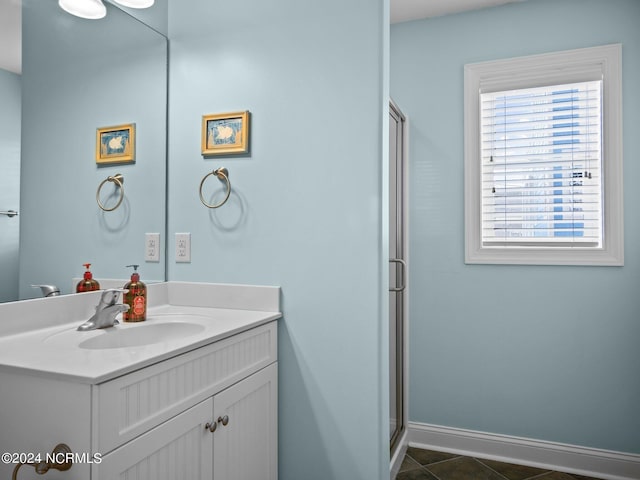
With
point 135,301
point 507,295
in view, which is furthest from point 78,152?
point 507,295

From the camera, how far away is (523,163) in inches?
98.6

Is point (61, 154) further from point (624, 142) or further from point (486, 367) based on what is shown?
point (624, 142)

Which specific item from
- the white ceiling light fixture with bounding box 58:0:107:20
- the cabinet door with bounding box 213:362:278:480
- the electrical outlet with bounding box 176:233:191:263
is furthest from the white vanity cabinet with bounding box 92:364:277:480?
the white ceiling light fixture with bounding box 58:0:107:20

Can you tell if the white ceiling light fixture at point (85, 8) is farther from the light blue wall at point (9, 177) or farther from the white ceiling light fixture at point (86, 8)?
the light blue wall at point (9, 177)

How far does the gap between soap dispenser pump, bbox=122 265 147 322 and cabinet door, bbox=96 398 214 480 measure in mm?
493

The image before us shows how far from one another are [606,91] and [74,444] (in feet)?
8.88

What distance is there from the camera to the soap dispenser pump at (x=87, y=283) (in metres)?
1.61

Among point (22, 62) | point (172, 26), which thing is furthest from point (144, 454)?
point (172, 26)

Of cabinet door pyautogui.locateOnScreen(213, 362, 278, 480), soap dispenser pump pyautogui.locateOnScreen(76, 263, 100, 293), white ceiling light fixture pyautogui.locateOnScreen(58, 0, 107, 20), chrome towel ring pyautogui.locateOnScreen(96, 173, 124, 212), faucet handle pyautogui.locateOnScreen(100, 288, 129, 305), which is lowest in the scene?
cabinet door pyautogui.locateOnScreen(213, 362, 278, 480)

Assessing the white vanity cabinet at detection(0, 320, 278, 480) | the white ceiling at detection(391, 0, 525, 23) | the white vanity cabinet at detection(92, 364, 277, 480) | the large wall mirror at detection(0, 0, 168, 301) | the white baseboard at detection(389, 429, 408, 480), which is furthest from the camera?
the white ceiling at detection(391, 0, 525, 23)

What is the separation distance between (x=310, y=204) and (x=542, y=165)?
1507 millimetres

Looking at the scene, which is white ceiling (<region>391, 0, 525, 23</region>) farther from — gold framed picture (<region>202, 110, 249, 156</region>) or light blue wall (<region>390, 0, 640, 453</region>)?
gold framed picture (<region>202, 110, 249, 156</region>)

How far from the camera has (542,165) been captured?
8.13ft

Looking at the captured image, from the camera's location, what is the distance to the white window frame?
2281mm
